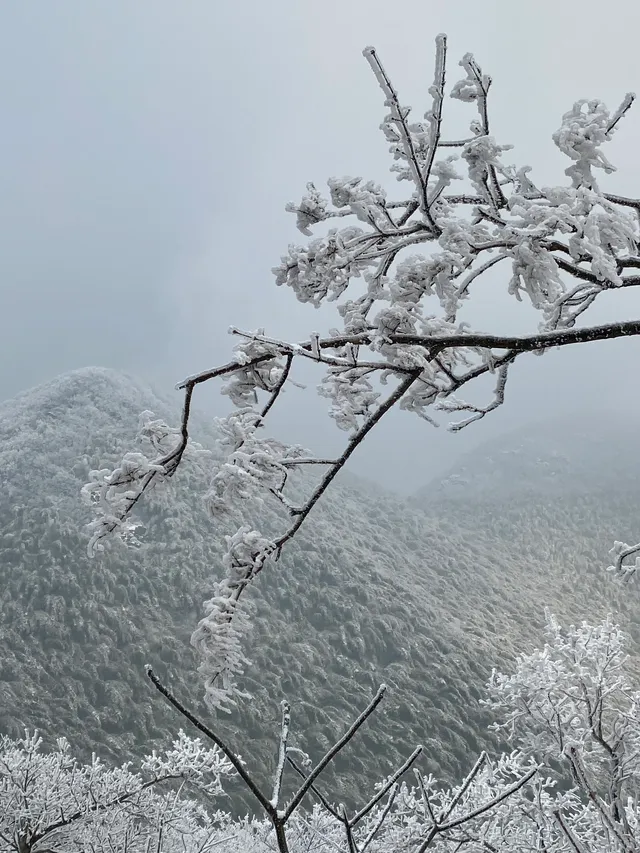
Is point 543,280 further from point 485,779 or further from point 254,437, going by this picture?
point 485,779

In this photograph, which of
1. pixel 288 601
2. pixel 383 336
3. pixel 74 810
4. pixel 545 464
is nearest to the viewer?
pixel 383 336

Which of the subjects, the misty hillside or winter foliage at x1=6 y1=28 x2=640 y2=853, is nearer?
winter foliage at x1=6 y1=28 x2=640 y2=853

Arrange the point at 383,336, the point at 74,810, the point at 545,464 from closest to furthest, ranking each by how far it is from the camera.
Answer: the point at 383,336
the point at 74,810
the point at 545,464

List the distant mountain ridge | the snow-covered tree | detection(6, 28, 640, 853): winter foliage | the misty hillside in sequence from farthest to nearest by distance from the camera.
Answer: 1. the distant mountain ridge
2. the misty hillside
3. the snow-covered tree
4. detection(6, 28, 640, 853): winter foliage

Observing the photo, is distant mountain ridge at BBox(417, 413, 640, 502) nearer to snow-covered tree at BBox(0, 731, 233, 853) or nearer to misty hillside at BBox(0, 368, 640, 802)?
misty hillside at BBox(0, 368, 640, 802)

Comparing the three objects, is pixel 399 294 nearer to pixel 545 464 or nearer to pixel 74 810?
pixel 74 810

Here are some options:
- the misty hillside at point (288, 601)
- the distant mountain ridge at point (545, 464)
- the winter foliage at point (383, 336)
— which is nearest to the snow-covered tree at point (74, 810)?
the misty hillside at point (288, 601)

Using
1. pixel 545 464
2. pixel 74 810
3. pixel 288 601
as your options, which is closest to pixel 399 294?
pixel 74 810

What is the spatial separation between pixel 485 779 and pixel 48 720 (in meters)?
19.9

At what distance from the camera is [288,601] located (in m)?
33.5

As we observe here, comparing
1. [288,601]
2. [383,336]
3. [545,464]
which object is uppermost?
[383,336]

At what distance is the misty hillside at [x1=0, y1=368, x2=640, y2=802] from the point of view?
83.6 feet

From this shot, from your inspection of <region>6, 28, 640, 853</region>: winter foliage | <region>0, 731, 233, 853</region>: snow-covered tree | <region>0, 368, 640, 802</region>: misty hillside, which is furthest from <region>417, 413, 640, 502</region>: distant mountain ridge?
<region>6, 28, 640, 853</region>: winter foliage

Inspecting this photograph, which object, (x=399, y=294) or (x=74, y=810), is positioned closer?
(x=399, y=294)
